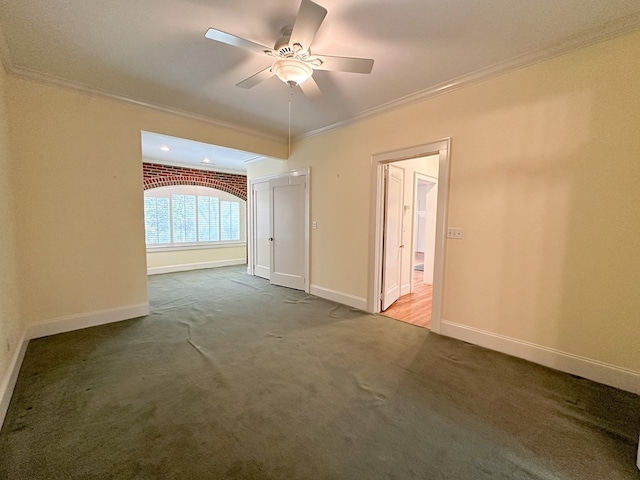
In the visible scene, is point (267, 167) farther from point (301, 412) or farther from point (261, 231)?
point (301, 412)

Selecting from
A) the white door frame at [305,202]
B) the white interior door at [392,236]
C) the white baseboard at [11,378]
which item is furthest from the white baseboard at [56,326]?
the white interior door at [392,236]

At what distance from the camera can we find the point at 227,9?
6.03ft

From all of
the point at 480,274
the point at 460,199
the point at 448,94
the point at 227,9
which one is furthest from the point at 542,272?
the point at 227,9

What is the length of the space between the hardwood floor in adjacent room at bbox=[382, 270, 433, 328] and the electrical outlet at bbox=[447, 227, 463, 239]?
1.17m

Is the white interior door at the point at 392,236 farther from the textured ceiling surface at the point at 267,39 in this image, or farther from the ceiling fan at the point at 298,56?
the ceiling fan at the point at 298,56

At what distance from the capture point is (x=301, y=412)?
179 centimetres

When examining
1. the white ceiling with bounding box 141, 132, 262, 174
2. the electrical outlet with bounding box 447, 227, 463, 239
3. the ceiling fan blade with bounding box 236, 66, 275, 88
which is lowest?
the electrical outlet with bounding box 447, 227, 463, 239

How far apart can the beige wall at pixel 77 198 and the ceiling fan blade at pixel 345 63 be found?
8.40 feet

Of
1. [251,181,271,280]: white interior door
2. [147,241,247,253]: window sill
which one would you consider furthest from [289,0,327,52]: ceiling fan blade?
[147,241,247,253]: window sill

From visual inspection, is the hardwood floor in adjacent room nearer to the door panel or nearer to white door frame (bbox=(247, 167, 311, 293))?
white door frame (bbox=(247, 167, 311, 293))

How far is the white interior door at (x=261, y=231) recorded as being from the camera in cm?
554

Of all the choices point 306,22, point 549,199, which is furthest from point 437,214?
point 306,22

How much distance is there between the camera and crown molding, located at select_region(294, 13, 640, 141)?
1.96 meters

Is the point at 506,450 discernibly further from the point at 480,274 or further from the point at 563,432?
the point at 480,274
